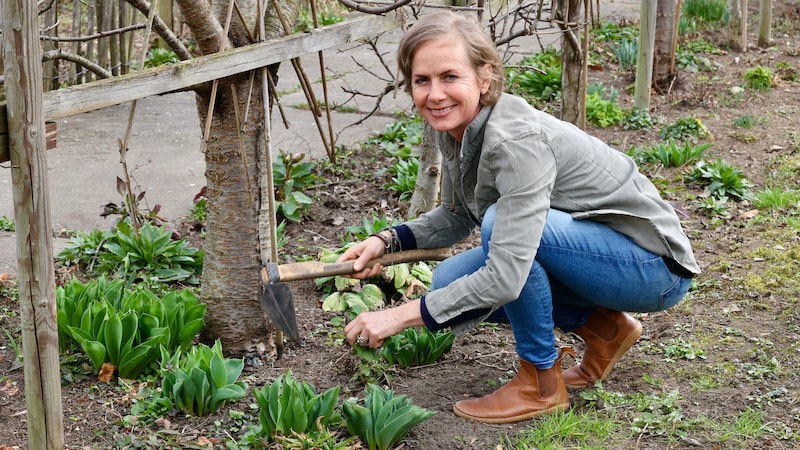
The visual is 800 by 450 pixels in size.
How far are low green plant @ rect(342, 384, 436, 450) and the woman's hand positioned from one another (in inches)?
8.5

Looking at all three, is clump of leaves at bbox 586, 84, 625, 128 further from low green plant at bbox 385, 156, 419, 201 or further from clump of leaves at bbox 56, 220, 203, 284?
clump of leaves at bbox 56, 220, 203, 284

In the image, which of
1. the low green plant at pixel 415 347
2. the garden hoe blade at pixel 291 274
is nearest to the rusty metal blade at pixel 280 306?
the garden hoe blade at pixel 291 274

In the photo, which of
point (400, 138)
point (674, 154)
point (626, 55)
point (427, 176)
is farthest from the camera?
point (626, 55)

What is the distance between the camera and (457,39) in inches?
105

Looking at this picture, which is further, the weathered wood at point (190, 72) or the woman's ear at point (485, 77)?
the woman's ear at point (485, 77)

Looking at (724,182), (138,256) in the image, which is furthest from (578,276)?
(724,182)

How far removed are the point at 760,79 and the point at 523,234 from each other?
5.72 meters

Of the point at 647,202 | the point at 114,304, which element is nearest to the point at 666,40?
the point at 647,202

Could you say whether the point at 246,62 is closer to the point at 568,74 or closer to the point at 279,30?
the point at 279,30

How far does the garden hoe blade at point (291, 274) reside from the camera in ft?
9.32

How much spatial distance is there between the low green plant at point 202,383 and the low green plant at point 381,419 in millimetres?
393

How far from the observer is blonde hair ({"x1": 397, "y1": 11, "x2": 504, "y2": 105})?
267 centimetres

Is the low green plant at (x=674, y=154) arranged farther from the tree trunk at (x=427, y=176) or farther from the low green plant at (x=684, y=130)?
the tree trunk at (x=427, y=176)

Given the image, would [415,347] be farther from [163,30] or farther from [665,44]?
[665,44]
